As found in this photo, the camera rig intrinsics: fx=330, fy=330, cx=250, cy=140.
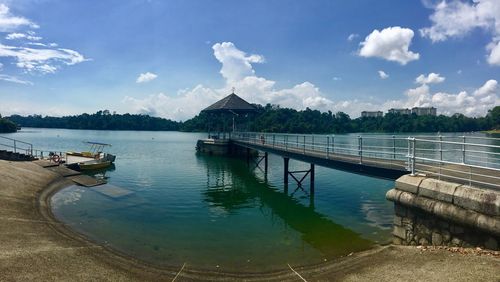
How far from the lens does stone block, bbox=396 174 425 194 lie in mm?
10023

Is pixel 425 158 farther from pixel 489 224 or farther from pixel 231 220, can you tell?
pixel 231 220

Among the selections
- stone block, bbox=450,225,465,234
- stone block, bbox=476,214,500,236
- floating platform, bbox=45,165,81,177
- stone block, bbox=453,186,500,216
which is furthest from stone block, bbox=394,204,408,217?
floating platform, bbox=45,165,81,177

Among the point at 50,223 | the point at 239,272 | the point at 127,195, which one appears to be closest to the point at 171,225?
the point at 50,223

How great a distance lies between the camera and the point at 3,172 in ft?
66.9

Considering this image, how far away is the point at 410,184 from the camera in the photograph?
33.5 ft

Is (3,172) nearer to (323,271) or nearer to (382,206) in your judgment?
(323,271)

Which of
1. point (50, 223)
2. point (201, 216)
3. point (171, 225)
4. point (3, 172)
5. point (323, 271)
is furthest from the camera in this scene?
point (3, 172)

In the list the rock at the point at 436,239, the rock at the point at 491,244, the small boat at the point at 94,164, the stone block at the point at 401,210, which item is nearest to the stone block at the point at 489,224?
Result: the rock at the point at 491,244

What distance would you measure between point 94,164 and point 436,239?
3350cm

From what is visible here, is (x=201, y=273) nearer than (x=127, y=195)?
Yes

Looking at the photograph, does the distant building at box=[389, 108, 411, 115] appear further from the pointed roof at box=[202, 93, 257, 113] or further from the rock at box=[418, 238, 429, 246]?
the rock at box=[418, 238, 429, 246]

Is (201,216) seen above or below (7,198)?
below

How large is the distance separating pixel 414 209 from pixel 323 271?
11.1 feet

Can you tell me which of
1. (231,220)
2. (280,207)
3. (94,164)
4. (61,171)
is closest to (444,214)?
(231,220)
